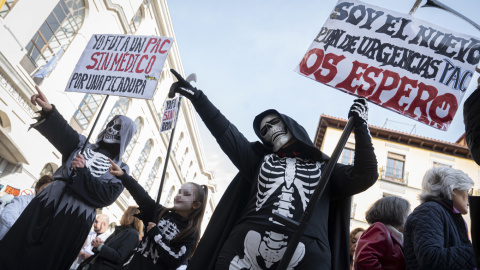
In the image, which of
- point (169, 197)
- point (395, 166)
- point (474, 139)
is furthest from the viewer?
point (169, 197)

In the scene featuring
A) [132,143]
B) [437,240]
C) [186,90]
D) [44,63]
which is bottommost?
[437,240]

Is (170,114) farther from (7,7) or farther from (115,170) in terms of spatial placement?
(7,7)

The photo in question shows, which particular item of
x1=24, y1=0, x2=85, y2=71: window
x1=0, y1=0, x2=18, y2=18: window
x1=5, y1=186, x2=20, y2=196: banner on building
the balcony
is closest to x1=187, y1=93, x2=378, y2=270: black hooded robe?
x1=0, y1=0, x2=18, y2=18: window

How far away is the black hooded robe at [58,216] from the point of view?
2.93 m

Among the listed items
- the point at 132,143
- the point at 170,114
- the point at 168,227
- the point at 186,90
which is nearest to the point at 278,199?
the point at 186,90

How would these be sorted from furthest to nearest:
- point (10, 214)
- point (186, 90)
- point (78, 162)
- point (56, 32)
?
point (56, 32) < point (10, 214) < point (78, 162) < point (186, 90)

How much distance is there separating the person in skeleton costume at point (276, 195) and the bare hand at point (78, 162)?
1275 millimetres

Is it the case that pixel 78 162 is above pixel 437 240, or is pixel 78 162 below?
below

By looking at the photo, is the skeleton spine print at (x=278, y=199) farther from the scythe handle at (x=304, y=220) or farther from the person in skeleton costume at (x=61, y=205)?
the person in skeleton costume at (x=61, y=205)

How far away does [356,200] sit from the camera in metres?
23.4

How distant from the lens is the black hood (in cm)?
248

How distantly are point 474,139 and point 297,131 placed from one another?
131cm

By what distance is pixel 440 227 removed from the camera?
242cm

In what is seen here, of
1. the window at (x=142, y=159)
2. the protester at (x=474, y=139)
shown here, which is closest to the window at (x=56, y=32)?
the window at (x=142, y=159)
